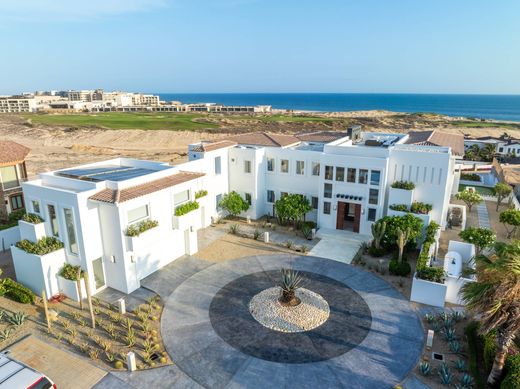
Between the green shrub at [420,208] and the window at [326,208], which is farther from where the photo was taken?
the window at [326,208]

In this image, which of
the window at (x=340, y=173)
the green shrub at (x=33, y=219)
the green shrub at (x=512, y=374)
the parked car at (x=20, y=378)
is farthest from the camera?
the window at (x=340, y=173)

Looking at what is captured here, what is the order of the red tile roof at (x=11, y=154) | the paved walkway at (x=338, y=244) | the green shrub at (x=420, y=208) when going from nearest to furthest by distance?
the paved walkway at (x=338, y=244) < the green shrub at (x=420, y=208) < the red tile roof at (x=11, y=154)

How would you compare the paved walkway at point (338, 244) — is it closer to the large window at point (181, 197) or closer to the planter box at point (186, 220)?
the planter box at point (186, 220)

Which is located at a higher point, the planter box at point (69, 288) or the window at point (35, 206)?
the window at point (35, 206)

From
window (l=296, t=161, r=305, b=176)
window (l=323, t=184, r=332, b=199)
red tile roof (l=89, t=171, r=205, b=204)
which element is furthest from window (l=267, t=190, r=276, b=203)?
red tile roof (l=89, t=171, r=205, b=204)

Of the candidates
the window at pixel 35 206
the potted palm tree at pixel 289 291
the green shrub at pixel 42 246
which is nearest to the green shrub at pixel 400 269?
the potted palm tree at pixel 289 291

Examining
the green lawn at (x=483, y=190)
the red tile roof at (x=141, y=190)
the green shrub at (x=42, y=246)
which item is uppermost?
the red tile roof at (x=141, y=190)

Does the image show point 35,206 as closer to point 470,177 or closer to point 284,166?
point 284,166
